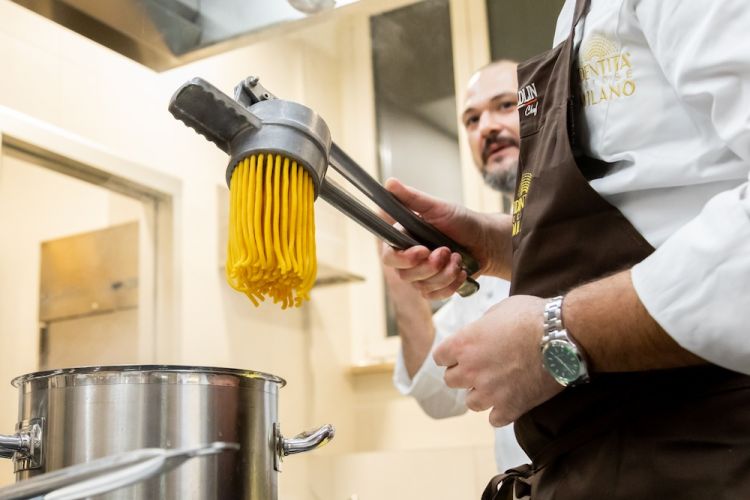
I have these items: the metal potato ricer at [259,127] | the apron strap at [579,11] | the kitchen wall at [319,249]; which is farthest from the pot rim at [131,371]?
the kitchen wall at [319,249]

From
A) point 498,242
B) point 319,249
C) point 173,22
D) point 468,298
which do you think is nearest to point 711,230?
point 498,242

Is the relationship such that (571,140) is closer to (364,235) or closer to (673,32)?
(673,32)

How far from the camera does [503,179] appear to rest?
6.00 ft

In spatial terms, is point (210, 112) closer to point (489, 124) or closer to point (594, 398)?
point (594, 398)

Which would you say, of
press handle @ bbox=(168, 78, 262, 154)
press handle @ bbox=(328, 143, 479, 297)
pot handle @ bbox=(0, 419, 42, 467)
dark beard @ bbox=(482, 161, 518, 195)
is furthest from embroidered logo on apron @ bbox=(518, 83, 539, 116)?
dark beard @ bbox=(482, 161, 518, 195)

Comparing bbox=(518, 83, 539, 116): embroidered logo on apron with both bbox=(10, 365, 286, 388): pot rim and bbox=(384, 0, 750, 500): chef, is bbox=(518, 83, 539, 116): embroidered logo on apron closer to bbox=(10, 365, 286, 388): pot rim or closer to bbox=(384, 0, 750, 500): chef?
bbox=(384, 0, 750, 500): chef

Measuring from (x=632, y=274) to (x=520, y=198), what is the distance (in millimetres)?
181

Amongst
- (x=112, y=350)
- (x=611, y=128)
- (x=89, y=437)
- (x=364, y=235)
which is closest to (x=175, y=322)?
(x=112, y=350)

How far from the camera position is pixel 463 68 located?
2.10 metres

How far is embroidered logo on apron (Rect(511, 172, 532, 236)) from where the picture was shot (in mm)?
723

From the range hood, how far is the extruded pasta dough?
459mm

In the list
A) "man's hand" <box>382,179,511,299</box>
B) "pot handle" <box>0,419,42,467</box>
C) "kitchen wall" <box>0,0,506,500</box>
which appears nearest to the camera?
"pot handle" <box>0,419,42,467</box>

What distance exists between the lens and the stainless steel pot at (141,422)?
613 mm

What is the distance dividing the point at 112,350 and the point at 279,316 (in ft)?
2.09
